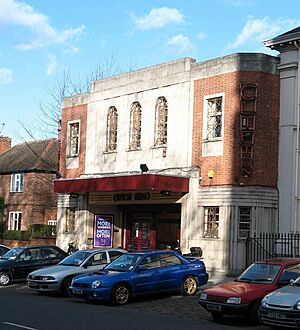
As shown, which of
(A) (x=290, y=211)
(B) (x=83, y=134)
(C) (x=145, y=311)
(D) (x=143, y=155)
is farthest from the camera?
(B) (x=83, y=134)

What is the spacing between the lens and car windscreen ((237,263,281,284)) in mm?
14672

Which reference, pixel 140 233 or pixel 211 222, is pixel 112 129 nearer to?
pixel 140 233

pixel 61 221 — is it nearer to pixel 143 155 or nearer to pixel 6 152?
pixel 143 155

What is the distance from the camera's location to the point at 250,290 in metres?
14.1

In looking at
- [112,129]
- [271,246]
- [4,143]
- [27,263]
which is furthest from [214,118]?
[4,143]

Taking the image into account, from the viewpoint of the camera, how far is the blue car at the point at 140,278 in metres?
17.0

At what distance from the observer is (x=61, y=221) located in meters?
31.9

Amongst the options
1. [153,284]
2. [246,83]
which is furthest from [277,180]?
[153,284]

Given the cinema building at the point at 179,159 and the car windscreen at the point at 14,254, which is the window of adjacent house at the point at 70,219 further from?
the car windscreen at the point at 14,254

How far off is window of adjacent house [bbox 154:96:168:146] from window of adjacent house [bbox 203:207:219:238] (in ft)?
12.8

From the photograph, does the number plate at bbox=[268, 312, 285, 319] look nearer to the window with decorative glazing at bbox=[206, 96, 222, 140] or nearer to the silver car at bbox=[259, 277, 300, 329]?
the silver car at bbox=[259, 277, 300, 329]

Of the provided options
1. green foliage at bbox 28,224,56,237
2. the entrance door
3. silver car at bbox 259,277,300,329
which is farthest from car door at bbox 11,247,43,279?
green foliage at bbox 28,224,56,237

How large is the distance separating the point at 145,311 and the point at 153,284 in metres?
1.45

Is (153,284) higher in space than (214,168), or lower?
lower
